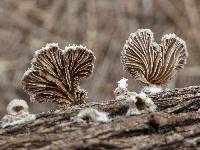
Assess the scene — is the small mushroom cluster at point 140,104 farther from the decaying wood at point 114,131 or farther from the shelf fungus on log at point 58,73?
the shelf fungus on log at point 58,73

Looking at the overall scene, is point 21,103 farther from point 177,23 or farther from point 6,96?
point 177,23

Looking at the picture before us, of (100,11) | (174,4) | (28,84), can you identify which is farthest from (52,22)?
(28,84)

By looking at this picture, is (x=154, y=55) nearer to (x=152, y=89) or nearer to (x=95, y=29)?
(x=152, y=89)

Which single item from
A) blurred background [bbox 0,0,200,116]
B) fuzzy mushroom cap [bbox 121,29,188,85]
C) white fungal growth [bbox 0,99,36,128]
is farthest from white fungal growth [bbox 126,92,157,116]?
blurred background [bbox 0,0,200,116]

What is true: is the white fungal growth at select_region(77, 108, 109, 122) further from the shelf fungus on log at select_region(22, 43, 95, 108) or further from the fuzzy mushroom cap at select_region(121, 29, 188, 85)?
the fuzzy mushroom cap at select_region(121, 29, 188, 85)

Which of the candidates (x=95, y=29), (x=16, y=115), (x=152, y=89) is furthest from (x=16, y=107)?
(x=95, y=29)

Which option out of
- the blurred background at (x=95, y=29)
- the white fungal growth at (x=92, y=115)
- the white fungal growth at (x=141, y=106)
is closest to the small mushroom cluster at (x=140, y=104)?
the white fungal growth at (x=141, y=106)
